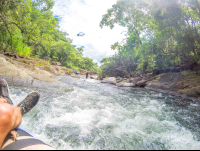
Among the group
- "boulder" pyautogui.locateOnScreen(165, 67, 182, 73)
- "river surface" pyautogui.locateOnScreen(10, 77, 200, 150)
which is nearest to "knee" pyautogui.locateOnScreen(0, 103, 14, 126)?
"river surface" pyautogui.locateOnScreen(10, 77, 200, 150)

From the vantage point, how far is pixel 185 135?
2.05 m

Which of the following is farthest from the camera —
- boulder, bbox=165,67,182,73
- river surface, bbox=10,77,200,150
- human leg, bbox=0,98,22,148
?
boulder, bbox=165,67,182,73

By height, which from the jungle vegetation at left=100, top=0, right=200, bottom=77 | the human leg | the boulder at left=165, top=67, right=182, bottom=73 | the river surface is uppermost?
the jungle vegetation at left=100, top=0, right=200, bottom=77

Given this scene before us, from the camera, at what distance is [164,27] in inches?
256

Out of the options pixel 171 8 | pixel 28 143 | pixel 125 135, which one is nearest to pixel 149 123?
pixel 125 135

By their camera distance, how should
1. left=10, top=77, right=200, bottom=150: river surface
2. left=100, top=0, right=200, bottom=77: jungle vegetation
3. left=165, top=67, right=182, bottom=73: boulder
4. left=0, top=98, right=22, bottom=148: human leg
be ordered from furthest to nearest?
left=165, top=67, right=182, bottom=73: boulder → left=100, top=0, right=200, bottom=77: jungle vegetation → left=10, top=77, right=200, bottom=150: river surface → left=0, top=98, right=22, bottom=148: human leg

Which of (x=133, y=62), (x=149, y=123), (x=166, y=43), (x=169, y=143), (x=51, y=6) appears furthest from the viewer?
(x=51, y=6)

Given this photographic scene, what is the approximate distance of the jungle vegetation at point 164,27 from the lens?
567cm

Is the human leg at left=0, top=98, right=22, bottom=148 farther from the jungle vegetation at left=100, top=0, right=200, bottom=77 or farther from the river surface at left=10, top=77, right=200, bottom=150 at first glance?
the jungle vegetation at left=100, top=0, right=200, bottom=77

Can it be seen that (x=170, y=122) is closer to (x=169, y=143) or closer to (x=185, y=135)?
(x=185, y=135)

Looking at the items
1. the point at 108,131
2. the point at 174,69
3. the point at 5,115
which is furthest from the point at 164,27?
the point at 5,115

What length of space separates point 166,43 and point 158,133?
941 centimetres

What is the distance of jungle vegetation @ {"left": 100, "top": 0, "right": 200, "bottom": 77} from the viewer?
567 centimetres

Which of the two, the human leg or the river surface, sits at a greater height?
the human leg
